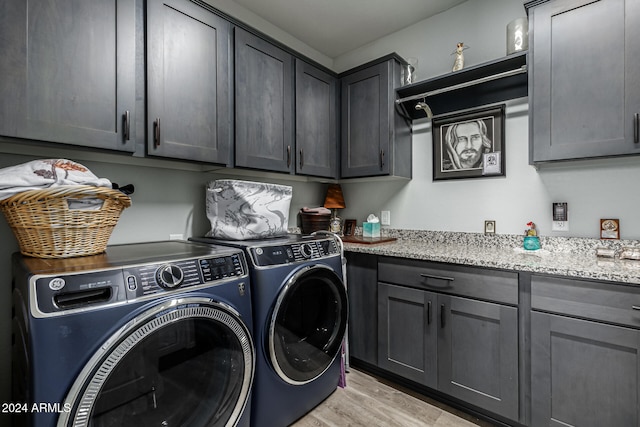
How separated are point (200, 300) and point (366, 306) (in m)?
1.25

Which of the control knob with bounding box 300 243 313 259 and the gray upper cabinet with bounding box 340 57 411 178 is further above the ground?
the gray upper cabinet with bounding box 340 57 411 178

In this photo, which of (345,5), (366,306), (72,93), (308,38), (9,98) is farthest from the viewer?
(308,38)

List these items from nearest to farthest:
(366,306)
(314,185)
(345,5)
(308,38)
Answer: (366,306) < (345,5) < (308,38) < (314,185)

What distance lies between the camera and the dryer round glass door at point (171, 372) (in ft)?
2.97

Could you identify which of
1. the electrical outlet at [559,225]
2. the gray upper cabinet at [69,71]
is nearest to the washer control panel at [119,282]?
the gray upper cabinet at [69,71]

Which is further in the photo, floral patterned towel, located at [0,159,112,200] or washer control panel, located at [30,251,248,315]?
floral patterned towel, located at [0,159,112,200]

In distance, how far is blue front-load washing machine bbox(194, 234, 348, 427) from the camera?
1.42 m

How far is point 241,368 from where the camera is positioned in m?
1.29

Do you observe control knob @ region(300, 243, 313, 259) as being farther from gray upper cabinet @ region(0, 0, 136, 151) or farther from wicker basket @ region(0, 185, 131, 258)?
gray upper cabinet @ region(0, 0, 136, 151)

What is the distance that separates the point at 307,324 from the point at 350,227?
1.30 meters

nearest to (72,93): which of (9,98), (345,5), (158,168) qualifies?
(9,98)

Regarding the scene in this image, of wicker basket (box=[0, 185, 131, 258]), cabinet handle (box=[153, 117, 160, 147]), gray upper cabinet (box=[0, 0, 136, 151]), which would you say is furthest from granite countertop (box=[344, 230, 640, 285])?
gray upper cabinet (box=[0, 0, 136, 151])

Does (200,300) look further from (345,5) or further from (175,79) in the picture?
(345,5)

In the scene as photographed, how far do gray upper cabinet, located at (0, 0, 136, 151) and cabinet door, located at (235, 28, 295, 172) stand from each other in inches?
23.4
